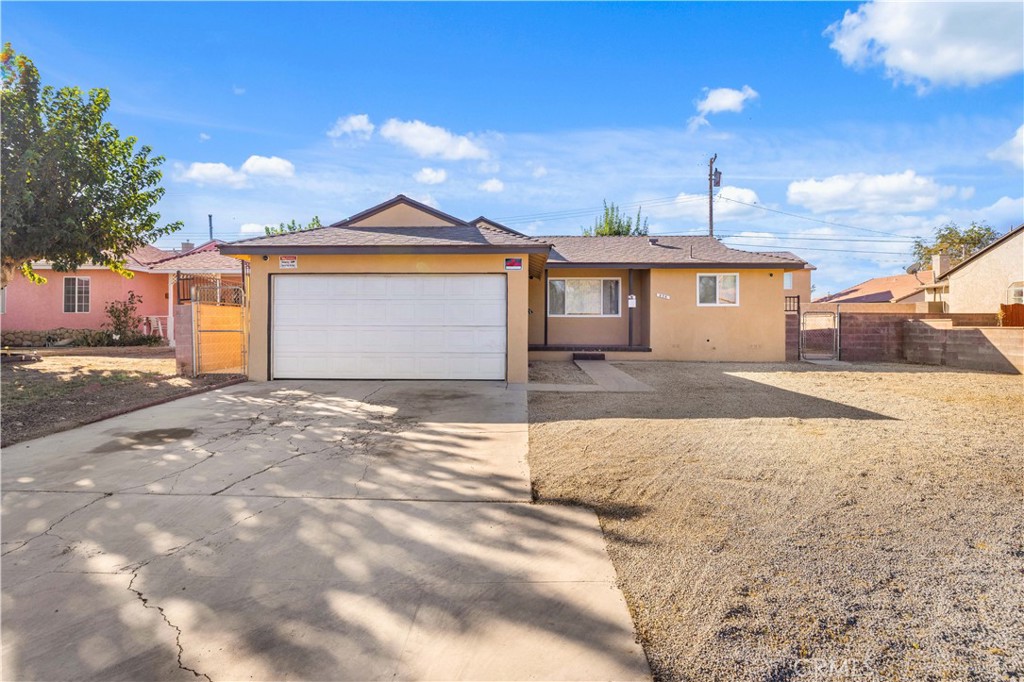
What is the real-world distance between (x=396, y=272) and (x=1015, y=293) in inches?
938

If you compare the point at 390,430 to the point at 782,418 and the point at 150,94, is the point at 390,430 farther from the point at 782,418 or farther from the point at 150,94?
the point at 150,94

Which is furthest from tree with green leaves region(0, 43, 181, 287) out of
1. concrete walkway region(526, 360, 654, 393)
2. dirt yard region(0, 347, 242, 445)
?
concrete walkway region(526, 360, 654, 393)

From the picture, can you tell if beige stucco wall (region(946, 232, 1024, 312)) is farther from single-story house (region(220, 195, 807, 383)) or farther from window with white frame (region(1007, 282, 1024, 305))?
single-story house (region(220, 195, 807, 383))

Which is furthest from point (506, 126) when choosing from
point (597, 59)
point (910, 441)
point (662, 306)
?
point (910, 441)

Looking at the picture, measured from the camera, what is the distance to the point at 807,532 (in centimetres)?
336

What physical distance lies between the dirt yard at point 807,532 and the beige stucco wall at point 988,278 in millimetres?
18132

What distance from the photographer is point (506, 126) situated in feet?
55.1

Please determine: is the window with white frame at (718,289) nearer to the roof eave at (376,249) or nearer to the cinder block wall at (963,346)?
the cinder block wall at (963,346)

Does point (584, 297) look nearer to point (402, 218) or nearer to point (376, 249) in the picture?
point (402, 218)

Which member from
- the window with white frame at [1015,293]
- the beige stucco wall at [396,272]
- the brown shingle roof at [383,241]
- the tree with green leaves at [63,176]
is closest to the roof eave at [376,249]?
the brown shingle roof at [383,241]

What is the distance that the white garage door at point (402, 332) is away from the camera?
1083 centimetres

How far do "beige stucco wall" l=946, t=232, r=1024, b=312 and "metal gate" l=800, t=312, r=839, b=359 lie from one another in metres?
8.38

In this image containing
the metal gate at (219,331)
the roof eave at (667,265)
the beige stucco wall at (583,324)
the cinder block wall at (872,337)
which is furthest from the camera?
the beige stucco wall at (583,324)

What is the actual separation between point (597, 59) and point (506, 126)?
17.2 ft
